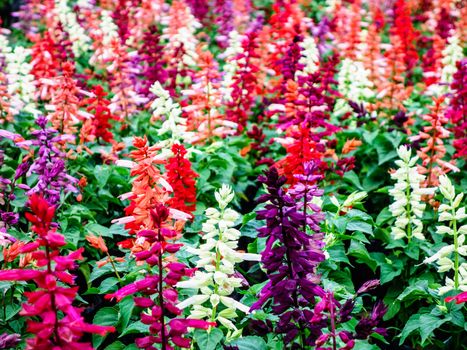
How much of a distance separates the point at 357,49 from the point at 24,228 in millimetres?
4810

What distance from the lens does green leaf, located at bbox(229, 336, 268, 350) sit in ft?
10.3

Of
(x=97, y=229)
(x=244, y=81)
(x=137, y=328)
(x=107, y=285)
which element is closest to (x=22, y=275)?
(x=137, y=328)

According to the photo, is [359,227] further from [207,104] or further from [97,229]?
[207,104]

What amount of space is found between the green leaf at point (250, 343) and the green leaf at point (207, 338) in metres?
0.09

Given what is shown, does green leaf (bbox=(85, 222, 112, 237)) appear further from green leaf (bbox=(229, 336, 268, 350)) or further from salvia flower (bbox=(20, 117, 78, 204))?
green leaf (bbox=(229, 336, 268, 350))

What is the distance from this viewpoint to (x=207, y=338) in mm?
3170

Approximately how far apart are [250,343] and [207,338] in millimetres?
220

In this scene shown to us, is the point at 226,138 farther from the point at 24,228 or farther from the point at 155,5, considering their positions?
the point at 155,5

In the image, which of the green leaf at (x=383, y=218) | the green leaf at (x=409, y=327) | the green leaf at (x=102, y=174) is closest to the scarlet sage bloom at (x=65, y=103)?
the green leaf at (x=102, y=174)

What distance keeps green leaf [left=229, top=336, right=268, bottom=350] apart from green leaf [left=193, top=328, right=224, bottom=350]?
0.29ft

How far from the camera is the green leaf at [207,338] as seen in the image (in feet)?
10.3

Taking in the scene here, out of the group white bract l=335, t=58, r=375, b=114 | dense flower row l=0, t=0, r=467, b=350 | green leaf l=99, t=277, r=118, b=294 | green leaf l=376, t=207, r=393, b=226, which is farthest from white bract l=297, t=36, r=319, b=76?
green leaf l=99, t=277, r=118, b=294

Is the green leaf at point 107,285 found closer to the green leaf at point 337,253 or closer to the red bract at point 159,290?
the red bract at point 159,290

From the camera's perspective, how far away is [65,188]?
174 inches
